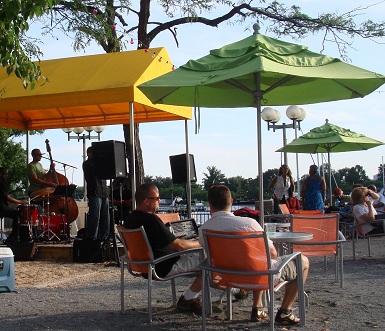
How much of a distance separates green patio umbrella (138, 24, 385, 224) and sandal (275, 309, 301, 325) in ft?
4.06

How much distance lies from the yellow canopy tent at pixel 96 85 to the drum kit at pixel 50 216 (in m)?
1.62

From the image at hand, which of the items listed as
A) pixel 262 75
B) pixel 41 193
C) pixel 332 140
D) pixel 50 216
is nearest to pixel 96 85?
pixel 41 193

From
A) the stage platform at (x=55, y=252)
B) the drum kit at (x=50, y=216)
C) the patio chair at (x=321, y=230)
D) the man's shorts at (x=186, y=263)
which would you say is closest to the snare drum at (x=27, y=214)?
the drum kit at (x=50, y=216)

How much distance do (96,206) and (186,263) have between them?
17.3 feet

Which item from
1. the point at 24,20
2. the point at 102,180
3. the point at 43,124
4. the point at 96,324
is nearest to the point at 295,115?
the point at 43,124

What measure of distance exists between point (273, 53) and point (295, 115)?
10.9 m

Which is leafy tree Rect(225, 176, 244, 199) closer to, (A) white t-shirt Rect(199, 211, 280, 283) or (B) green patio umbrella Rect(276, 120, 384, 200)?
(B) green patio umbrella Rect(276, 120, 384, 200)

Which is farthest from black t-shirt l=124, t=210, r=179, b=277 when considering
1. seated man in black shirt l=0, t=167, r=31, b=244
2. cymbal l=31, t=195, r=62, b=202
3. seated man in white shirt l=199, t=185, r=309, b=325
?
cymbal l=31, t=195, r=62, b=202

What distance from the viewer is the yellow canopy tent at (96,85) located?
993 centimetres

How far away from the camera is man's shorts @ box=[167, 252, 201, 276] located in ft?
17.4

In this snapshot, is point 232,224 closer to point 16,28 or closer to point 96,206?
point 16,28

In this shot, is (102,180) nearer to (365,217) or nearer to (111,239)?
(111,239)

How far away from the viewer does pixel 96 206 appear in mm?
10398

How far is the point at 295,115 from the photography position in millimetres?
16625
